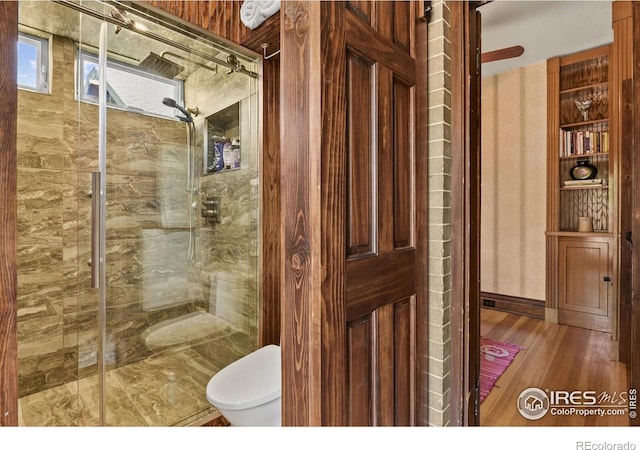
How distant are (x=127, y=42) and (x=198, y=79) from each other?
1.38 feet

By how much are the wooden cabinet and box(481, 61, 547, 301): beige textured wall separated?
0.40 ft

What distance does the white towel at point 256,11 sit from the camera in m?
1.65

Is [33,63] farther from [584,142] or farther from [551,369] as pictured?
[584,142]

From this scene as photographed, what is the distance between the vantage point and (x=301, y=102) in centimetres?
77

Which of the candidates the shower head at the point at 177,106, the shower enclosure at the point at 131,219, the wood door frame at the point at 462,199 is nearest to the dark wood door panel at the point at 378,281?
the wood door frame at the point at 462,199

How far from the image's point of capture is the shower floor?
5.87 ft

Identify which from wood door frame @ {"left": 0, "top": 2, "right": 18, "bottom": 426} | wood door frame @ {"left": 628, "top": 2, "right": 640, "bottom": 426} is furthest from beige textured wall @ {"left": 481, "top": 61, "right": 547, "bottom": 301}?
wood door frame @ {"left": 0, "top": 2, "right": 18, "bottom": 426}

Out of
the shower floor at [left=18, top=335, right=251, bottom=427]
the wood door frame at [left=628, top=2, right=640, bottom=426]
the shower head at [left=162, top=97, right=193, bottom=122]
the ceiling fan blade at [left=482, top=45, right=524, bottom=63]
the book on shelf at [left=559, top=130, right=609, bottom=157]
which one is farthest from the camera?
the book on shelf at [left=559, top=130, right=609, bottom=157]

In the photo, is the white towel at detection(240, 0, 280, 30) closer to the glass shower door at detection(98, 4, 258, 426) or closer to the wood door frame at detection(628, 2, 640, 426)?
the glass shower door at detection(98, 4, 258, 426)

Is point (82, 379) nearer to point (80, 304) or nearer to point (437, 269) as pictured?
point (80, 304)

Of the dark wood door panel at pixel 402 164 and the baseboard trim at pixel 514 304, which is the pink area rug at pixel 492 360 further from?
the dark wood door panel at pixel 402 164

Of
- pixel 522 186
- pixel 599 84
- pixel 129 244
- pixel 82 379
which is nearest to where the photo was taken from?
pixel 82 379

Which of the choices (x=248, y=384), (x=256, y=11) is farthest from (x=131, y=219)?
(x=256, y=11)
